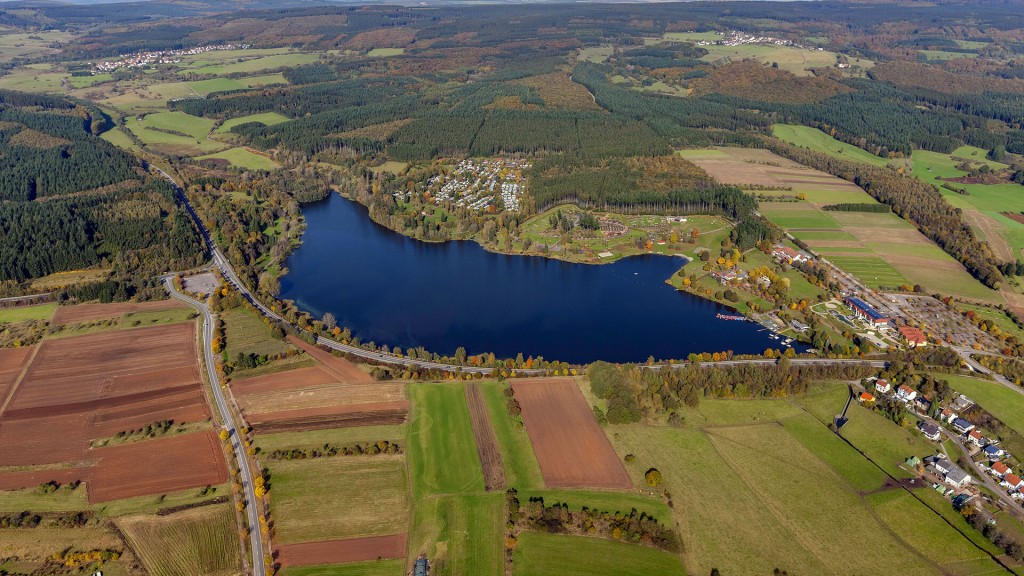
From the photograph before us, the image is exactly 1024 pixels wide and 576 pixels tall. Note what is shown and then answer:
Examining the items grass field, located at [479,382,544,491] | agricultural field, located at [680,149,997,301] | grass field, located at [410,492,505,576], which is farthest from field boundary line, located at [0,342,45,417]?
agricultural field, located at [680,149,997,301]

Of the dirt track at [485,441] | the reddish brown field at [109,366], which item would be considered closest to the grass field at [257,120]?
the reddish brown field at [109,366]

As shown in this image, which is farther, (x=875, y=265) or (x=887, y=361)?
(x=875, y=265)

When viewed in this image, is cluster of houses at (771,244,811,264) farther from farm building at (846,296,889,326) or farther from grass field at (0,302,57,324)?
grass field at (0,302,57,324)

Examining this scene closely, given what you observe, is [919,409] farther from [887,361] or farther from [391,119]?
[391,119]

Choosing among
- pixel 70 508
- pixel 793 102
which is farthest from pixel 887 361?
pixel 793 102

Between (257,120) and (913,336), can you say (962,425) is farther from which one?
(257,120)

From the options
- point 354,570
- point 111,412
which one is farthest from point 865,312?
point 111,412

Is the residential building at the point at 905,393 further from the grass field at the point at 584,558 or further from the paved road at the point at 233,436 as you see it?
the paved road at the point at 233,436
